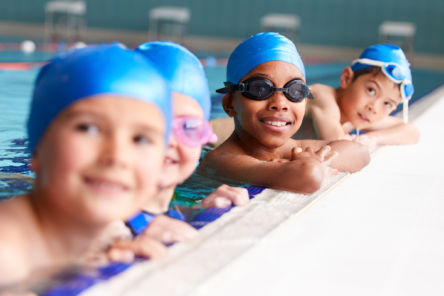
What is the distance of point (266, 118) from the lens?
2.72 m

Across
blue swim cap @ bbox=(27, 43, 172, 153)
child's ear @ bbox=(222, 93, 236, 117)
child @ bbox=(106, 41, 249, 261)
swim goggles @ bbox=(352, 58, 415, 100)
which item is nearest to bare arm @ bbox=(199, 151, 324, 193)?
child's ear @ bbox=(222, 93, 236, 117)

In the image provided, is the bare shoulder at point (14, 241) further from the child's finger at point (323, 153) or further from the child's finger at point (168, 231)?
the child's finger at point (323, 153)

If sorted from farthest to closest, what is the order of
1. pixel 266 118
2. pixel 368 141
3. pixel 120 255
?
pixel 368 141 < pixel 266 118 < pixel 120 255

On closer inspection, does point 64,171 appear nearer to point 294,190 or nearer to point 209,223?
point 209,223

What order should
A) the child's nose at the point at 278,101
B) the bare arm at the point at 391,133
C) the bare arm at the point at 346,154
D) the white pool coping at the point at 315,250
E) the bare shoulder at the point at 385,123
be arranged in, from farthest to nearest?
the bare shoulder at the point at 385,123
the bare arm at the point at 391,133
the bare arm at the point at 346,154
the child's nose at the point at 278,101
the white pool coping at the point at 315,250

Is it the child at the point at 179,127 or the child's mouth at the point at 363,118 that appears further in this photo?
the child's mouth at the point at 363,118

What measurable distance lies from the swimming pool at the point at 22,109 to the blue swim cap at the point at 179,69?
2.74ft

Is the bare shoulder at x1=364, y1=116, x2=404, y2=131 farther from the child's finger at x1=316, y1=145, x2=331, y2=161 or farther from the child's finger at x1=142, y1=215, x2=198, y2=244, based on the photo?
the child's finger at x1=142, y1=215, x2=198, y2=244

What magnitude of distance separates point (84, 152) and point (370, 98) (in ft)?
9.16

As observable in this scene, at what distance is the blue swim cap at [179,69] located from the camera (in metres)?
1.99

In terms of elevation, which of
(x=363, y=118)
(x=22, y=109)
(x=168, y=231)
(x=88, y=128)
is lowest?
(x=22, y=109)

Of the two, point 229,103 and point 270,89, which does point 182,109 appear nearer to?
point 270,89

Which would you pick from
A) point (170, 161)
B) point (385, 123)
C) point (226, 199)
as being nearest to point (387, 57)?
point (385, 123)

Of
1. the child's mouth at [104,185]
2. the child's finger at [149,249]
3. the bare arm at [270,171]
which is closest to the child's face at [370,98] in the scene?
the bare arm at [270,171]
